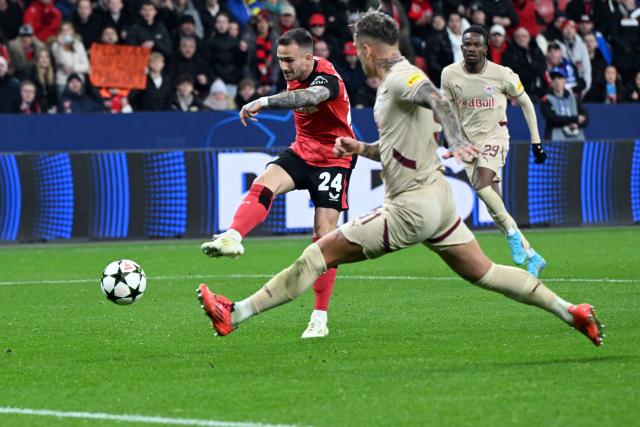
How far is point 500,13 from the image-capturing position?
2452cm

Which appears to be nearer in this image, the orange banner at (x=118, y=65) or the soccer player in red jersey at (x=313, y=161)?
the soccer player in red jersey at (x=313, y=161)

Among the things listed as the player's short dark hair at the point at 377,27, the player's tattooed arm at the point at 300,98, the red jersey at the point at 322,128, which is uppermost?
the player's short dark hair at the point at 377,27

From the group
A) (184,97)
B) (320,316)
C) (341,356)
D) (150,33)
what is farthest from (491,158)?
(150,33)

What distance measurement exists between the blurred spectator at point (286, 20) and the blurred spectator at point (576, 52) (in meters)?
5.18

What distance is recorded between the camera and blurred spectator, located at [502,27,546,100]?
77.4ft

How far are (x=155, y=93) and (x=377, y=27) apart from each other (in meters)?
14.0

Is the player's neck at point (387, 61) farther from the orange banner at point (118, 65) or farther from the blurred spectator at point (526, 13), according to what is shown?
the blurred spectator at point (526, 13)

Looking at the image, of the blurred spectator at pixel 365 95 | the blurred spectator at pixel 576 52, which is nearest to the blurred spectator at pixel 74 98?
the blurred spectator at pixel 365 95

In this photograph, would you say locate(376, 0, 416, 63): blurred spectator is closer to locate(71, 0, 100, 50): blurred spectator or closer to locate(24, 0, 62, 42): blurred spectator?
locate(71, 0, 100, 50): blurred spectator

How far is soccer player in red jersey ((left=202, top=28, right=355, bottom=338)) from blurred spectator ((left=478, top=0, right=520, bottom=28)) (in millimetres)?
14273

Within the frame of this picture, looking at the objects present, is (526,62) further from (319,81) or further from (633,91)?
(319,81)

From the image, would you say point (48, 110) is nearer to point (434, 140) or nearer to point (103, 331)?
point (103, 331)

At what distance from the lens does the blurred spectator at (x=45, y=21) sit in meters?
21.8

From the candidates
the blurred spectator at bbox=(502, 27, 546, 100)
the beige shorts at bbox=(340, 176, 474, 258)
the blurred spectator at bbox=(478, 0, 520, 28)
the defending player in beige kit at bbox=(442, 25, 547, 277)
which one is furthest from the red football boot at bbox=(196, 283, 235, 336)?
the blurred spectator at bbox=(478, 0, 520, 28)
